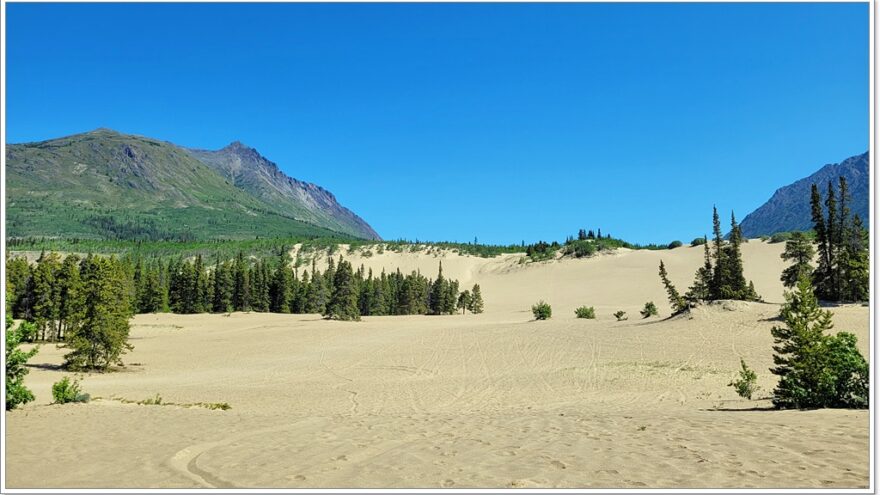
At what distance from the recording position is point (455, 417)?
51.8 feet

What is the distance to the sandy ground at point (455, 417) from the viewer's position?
28.9 ft

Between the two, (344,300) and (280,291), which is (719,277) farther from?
(280,291)

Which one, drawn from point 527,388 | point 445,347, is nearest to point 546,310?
point 445,347

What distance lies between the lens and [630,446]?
1034cm

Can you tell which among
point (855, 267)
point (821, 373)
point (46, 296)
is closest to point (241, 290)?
point (46, 296)

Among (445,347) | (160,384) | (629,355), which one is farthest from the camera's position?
(445,347)

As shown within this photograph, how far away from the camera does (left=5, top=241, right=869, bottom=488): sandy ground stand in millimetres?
8805

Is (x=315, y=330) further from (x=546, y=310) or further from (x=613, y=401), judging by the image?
(x=613, y=401)

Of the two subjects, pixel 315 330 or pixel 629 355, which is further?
pixel 315 330

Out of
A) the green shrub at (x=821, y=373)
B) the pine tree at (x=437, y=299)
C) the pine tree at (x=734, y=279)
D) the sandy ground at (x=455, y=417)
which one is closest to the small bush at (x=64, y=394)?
the sandy ground at (x=455, y=417)

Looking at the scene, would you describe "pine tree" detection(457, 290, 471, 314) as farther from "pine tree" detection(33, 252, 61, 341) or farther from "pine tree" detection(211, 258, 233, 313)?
"pine tree" detection(33, 252, 61, 341)

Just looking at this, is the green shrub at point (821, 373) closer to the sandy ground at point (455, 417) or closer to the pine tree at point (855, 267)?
the sandy ground at point (455, 417)

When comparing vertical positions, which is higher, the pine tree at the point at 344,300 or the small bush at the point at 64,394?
the pine tree at the point at 344,300

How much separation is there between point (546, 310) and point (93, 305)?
132ft
